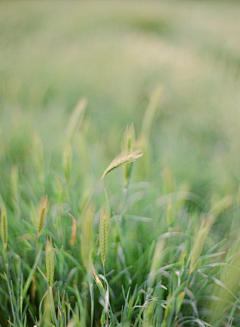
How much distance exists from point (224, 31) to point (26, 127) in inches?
44.0

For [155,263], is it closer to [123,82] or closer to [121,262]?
[121,262]

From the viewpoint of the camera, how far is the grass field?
50 cm

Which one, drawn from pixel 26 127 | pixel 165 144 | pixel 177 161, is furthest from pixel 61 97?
pixel 177 161

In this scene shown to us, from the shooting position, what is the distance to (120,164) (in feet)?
1.33

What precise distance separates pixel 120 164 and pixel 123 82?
980mm

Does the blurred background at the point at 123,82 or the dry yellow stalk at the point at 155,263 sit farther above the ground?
the blurred background at the point at 123,82

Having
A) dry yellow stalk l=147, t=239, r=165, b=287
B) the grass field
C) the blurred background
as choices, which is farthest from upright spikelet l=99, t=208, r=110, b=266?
the blurred background

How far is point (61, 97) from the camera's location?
1.26 m

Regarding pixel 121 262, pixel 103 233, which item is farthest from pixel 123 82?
pixel 103 233

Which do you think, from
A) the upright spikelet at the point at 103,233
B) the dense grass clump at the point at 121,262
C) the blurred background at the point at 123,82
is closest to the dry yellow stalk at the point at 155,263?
the dense grass clump at the point at 121,262

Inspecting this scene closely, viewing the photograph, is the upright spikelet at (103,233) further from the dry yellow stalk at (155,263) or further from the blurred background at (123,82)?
the blurred background at (123,82)

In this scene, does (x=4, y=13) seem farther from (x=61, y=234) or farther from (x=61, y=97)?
(x=61, y=234)

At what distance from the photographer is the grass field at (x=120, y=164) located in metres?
0.50

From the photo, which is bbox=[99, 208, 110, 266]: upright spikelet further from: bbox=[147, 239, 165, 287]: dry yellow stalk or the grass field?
bbox=[147, 239, 165, 287]: dry yellow stalk
